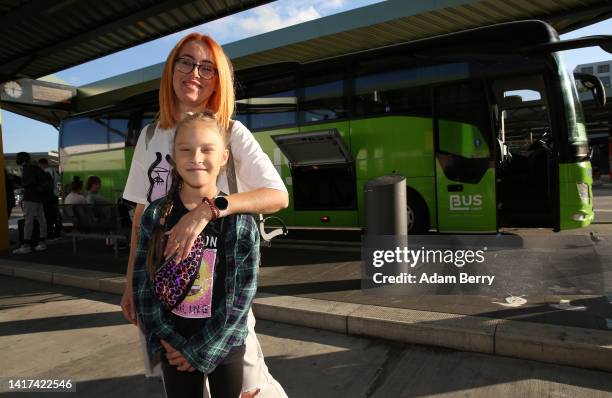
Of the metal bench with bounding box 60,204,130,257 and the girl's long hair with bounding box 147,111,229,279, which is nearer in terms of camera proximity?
the girl's long hair with bounding box 147,111,229,279

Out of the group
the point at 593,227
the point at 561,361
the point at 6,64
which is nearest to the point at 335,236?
the point at 593,227

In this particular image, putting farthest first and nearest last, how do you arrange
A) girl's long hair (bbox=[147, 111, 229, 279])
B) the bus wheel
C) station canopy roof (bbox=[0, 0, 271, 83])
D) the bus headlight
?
station canopy roof (bbox=[0, 0, 271, 83])
the bus wheel
the bus headlight
girl's long hair (bbox=[147, 111, 229, 279])

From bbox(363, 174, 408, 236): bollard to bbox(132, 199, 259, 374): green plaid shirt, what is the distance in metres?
3.55

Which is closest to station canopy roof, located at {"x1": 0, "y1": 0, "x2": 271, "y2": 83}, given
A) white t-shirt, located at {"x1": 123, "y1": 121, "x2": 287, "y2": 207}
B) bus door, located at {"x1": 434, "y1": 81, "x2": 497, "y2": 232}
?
bus door, located at {"x1": 434, "y1": 81, "x2": 497, "y2": 232}

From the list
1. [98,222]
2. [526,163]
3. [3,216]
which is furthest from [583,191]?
[3,216]

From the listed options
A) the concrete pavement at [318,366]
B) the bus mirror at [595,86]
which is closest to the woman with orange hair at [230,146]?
the concrete pavement at [318,366]

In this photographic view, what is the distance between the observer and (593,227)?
8477 mm

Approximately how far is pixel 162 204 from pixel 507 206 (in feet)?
22.1

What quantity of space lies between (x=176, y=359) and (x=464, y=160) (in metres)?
6.32

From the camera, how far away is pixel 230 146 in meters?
1.63

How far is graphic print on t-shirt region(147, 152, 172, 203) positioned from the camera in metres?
1.64

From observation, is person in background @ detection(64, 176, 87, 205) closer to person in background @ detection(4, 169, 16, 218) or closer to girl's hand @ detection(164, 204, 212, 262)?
person in background @ detection(4, 169, 16, 218)

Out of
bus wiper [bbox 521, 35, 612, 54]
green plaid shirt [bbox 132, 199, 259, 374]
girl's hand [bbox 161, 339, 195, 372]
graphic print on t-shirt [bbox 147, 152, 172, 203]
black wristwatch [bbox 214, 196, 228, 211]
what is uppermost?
bus wiper [bbox 521, 35, 612, 54]

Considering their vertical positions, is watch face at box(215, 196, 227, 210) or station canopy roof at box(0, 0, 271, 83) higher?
station canopy roof at box(0, 0, 271, 83)
